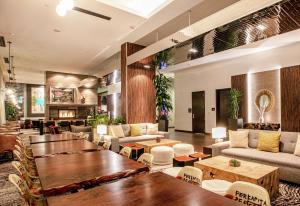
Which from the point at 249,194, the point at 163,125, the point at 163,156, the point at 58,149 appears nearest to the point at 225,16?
the point at 163,156

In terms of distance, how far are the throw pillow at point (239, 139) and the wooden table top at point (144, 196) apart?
3385mm

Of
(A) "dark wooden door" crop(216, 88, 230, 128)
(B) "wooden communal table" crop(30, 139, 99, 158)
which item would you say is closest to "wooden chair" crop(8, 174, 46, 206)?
(B) "wooden communal table" crop(30, 139, 99, 158)

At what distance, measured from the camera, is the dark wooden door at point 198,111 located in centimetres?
1041

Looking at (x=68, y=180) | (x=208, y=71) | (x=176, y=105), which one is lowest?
(x=68, y=180)

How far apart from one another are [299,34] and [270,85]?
7.63 ft

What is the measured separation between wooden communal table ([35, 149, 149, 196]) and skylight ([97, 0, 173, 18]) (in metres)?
3.27

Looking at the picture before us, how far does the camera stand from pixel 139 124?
7035 millimetres

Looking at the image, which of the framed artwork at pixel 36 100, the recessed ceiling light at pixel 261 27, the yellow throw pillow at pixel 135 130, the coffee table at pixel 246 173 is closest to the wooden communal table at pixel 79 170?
the coffee table at pixel 246 173

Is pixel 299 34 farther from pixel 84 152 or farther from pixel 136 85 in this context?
pixel 84 152

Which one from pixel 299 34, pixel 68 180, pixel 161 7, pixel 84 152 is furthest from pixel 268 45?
pixel 68 180

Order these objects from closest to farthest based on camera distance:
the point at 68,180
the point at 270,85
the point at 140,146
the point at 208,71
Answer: the point at 68,180 < the point at 140,146 < the point at 270,85 < the point at 208,71

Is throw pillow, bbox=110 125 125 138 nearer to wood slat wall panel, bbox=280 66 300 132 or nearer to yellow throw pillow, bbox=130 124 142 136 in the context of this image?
yellow throw pillow, bbox=130 124 142 136

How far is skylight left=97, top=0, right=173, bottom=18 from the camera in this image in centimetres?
430

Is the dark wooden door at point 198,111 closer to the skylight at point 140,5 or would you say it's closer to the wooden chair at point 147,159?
the skylight at point 140,5
